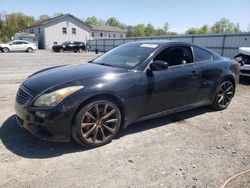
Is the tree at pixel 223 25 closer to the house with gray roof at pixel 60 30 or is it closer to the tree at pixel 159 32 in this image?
the tree at pixel 159 32

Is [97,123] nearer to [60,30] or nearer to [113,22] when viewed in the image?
[60,30]

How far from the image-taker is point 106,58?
505 centimetres

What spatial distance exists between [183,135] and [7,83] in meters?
6.50

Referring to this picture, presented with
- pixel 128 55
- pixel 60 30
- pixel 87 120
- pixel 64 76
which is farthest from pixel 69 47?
pixel 87 120

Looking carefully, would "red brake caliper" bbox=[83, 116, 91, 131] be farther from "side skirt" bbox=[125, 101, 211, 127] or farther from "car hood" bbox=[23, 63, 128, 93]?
"side skirt" bbox=[125, 101, 211, 127]

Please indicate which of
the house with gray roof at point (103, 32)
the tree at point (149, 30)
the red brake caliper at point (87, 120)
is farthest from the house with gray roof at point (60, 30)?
the tree at point (149, 30)

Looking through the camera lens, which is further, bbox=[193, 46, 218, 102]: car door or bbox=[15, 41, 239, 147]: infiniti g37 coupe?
bbox=[193, 46, 218, 102]: car door

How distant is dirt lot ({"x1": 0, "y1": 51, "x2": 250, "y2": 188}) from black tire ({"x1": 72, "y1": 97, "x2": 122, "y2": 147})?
0.16 meters

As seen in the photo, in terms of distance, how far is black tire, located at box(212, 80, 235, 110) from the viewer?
5738mm

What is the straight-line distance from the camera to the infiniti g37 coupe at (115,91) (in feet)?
11.7

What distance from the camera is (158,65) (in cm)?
426

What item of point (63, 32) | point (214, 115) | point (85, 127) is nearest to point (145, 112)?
point (85, 127)

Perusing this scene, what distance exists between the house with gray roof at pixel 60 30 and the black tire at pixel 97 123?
43710mm

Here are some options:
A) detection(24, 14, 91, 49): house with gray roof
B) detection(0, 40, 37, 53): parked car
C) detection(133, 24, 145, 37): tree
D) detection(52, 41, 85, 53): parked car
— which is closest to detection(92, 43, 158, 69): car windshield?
detection(0, 40, 37, 53): parked car
